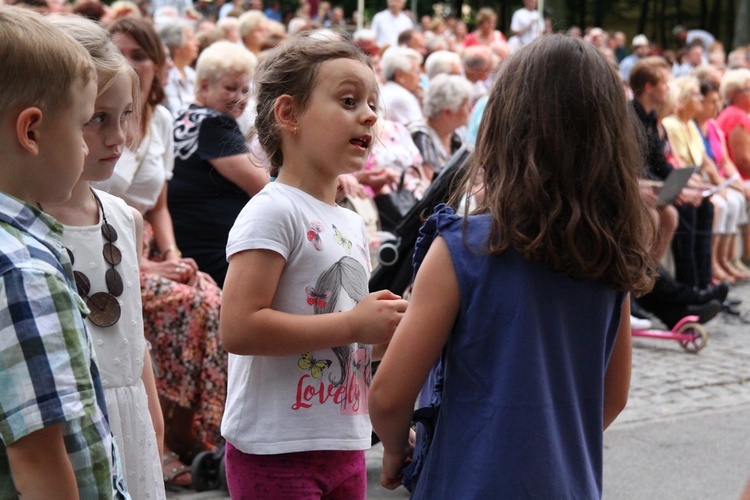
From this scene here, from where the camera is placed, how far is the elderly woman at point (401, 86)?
8484 millimetres

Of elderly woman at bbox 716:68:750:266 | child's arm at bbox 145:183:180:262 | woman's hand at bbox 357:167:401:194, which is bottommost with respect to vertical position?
elderly woman at bbox 716:68:750:266

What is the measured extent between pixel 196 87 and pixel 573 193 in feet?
11.0

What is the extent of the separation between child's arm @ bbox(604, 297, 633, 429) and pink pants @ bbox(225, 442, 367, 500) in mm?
602

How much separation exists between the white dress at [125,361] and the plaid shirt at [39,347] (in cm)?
77

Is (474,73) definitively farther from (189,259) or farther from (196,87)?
(189,259)

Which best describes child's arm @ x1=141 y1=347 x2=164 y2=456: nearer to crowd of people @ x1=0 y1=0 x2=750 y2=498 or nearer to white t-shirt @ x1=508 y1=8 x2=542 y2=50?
crowd of people @ x1=0 y1=0 x2=750 y2=498

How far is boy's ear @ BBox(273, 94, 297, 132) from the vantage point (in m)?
2.29

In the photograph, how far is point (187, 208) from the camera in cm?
468

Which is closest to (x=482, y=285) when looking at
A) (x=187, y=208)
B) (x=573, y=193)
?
(x=573, y=193)

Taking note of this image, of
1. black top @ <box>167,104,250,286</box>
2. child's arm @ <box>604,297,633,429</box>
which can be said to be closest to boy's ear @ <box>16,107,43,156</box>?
child's arm @ <box>604,297,633,429</box>

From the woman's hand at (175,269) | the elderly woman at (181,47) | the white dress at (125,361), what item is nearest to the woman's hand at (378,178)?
the woman's hand at (175,269)

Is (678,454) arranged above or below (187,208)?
below

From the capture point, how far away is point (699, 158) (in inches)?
390

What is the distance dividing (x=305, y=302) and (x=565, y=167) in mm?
668
